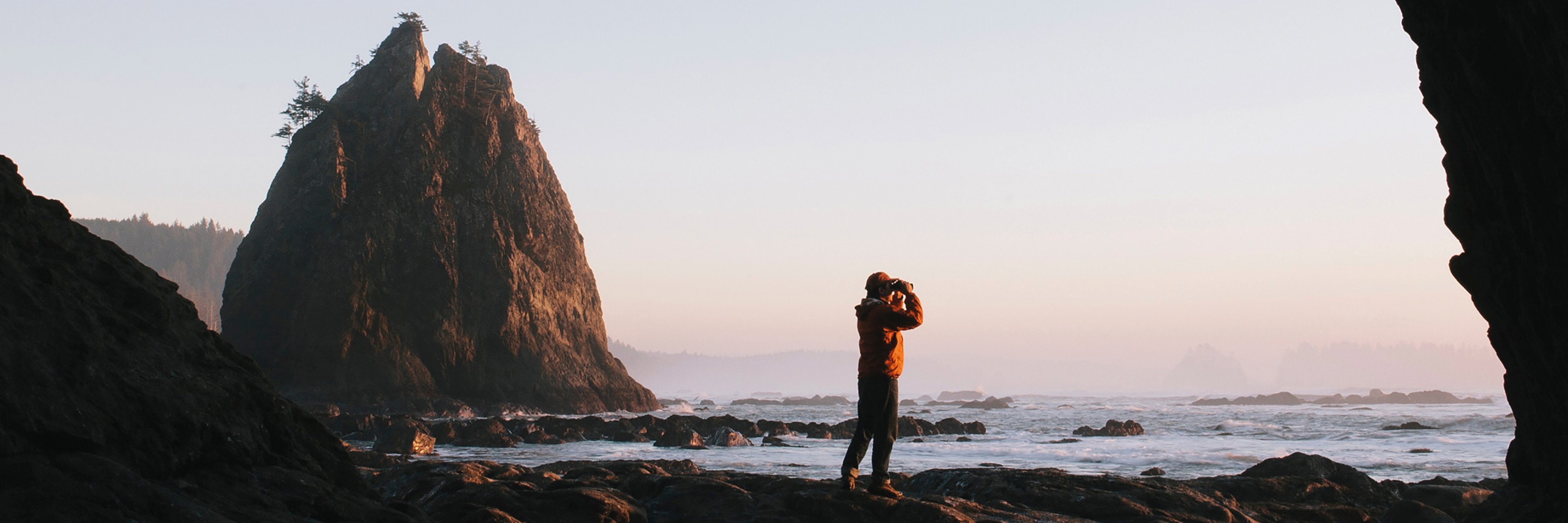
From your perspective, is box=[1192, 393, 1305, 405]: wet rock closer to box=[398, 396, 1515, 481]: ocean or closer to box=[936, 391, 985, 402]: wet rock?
box=[398, 396, 1515, 481]: ocean

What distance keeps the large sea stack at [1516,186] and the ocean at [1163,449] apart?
26.1 ft

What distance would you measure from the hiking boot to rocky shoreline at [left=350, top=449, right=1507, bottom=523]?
0.08m

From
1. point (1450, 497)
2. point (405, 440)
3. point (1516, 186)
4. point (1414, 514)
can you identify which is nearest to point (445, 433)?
point (405, 440)

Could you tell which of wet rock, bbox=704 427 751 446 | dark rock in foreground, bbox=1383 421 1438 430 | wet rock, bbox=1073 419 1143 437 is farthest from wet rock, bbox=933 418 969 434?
A: dark rock in foreground, bbox=1383 421 1438 430

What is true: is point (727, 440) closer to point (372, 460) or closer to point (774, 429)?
point (774, 429)

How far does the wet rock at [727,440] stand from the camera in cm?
2653

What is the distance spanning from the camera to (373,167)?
147ft

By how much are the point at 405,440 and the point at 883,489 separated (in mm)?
17391

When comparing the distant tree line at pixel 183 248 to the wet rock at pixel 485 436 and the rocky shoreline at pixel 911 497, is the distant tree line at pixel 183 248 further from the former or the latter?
the rocky shoreline at pixel 911 497

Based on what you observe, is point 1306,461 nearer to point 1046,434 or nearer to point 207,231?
point 1046,434

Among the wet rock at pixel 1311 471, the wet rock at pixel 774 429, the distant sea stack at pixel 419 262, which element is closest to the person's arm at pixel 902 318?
the wet rock at pixel 1311 471

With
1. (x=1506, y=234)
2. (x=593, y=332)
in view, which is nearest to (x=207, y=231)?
(x=593, y=332)

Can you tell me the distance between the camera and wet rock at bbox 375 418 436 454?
21.3 meters

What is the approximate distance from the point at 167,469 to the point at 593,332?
46.6 m
